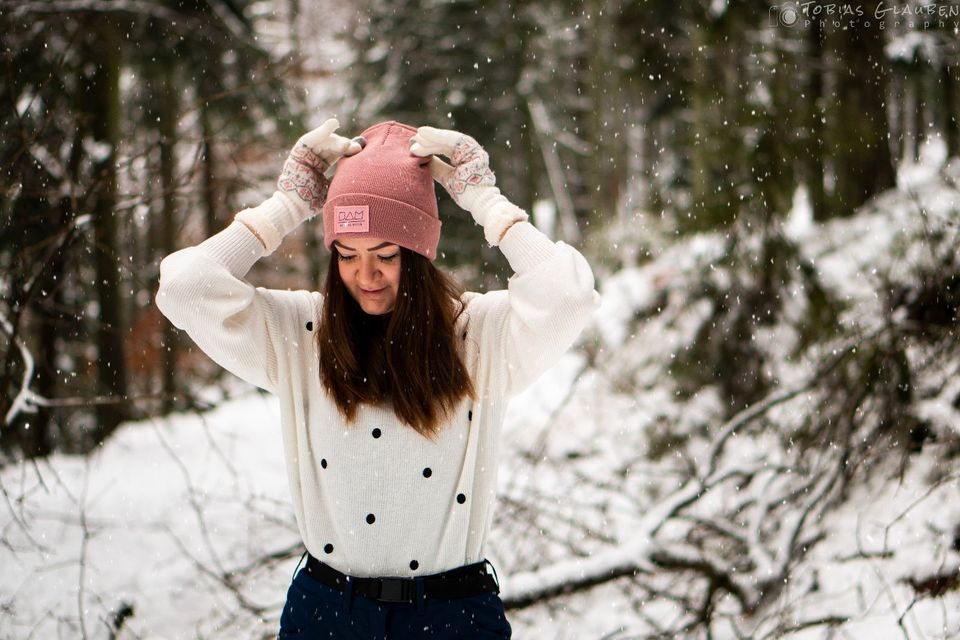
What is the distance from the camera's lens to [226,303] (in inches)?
91.9

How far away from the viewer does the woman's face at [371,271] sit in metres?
2.39

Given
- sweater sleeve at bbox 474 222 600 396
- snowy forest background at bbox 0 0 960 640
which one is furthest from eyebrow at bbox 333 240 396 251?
snowy forest background at bbox 0 0 960 640

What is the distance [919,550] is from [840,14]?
7.07 m

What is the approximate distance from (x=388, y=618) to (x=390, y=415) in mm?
557

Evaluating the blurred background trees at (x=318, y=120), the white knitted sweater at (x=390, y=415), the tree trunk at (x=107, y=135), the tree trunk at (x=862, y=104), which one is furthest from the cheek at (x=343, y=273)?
the tree trunk at (x=862, y=104)

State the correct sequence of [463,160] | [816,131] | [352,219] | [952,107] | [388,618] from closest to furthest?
[388,618], [352,219], [463,160], [816,131], [952,107]

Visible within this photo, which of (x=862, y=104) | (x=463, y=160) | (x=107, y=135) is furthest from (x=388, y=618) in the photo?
(x=862, y=104)

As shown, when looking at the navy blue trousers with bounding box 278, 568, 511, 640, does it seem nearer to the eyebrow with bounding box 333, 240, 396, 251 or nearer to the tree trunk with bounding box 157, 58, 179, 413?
the eyebrow with bounding box 333, 240, 396, 251

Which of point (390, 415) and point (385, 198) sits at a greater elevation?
point (385, 198)

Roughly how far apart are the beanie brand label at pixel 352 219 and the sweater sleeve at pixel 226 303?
0.28 m

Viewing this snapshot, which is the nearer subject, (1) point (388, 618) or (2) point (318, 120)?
(1) point (388, 618)

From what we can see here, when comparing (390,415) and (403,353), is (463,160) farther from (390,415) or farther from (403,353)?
(390,415)

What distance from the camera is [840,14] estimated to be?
9.27m

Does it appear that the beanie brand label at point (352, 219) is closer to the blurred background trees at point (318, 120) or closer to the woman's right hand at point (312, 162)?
the woman's right hand at point (312, 162)
